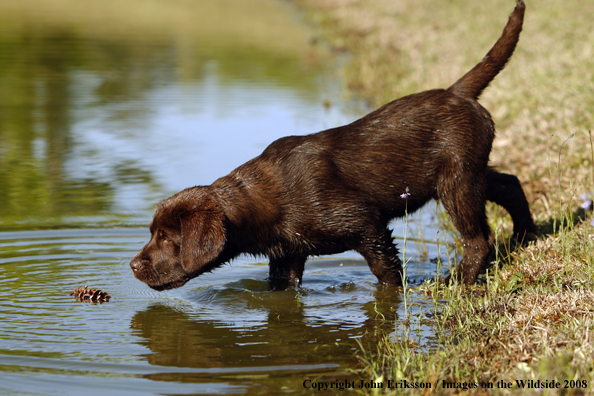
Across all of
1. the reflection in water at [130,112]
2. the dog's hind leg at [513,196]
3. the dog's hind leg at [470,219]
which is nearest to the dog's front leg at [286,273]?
the dog's hind leg at [470,219]

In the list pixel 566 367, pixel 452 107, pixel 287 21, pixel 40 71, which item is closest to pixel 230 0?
pixel 287 21

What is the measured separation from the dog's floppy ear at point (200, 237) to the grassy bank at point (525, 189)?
127cm

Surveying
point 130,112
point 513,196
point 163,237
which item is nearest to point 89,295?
point 163,237

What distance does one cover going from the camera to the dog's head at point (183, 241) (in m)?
5.34

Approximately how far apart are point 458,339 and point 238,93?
38.1 ft

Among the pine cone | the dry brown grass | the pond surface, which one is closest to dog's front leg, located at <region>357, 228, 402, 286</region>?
the pond surface

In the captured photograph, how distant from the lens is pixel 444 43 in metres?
17.6

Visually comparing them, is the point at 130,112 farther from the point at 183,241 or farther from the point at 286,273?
the point at 183,241

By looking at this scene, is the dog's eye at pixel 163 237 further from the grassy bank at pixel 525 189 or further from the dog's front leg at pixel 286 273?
the grassy bank at pixel 525 189

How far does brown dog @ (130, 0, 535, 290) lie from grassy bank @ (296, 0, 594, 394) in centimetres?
56

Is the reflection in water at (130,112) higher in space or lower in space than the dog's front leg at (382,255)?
higher

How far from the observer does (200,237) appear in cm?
535

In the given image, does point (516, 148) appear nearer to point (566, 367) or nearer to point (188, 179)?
point (188, 179)

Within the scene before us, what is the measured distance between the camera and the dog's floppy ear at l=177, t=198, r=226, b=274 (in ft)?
17.4
